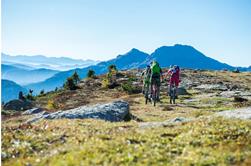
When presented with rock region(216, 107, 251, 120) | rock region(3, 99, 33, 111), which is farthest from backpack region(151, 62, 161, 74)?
rock region(3, 99, 33, 111)

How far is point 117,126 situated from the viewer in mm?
22906

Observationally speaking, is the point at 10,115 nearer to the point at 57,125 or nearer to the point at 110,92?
the point at 110,92

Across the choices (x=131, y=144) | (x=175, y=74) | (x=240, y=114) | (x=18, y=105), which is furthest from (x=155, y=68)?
(x=131, y=144)

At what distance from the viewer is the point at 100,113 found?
101 feet

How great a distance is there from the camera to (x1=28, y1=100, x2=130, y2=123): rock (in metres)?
30.0

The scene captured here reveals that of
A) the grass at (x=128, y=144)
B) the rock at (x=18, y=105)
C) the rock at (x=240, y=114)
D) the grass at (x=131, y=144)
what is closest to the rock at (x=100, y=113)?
the grass at (x=128, y=144)

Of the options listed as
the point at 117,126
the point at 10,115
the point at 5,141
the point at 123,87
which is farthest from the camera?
the point at 123,87

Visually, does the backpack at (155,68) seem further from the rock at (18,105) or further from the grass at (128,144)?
the grass at (128,144)

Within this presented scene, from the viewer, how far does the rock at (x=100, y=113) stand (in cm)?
3002

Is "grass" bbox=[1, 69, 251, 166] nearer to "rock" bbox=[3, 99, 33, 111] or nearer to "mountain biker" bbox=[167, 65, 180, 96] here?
"mountain biker" bbox=[167, 65, 180, 96]

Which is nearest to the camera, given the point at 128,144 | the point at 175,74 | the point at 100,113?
the point at 128,144

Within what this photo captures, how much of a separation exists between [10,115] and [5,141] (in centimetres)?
2961

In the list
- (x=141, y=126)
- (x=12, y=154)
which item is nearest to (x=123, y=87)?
(x=141, y=126)

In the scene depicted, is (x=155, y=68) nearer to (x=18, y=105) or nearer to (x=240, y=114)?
(x=240, y=114)
